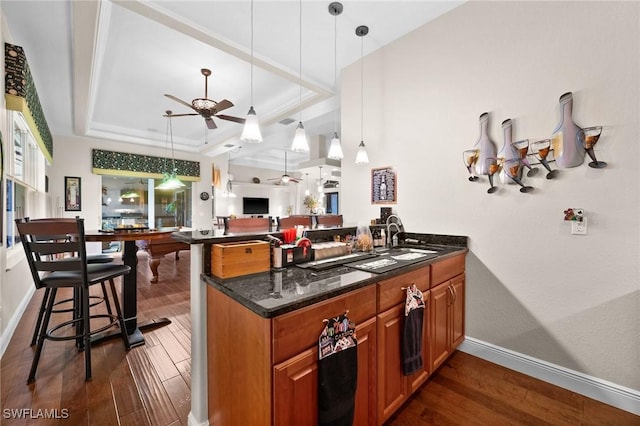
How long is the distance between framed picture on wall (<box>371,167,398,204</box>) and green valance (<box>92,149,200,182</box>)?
626 cm

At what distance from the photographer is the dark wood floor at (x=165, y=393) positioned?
1.57m

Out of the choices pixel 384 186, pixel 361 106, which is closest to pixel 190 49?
pixel 361 106

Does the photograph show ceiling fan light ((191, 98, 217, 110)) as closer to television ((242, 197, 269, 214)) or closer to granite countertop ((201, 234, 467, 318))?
granite countertop ((201, 234, 467, 318))

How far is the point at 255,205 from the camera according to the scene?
9.90 meters

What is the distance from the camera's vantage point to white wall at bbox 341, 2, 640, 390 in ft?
5.45

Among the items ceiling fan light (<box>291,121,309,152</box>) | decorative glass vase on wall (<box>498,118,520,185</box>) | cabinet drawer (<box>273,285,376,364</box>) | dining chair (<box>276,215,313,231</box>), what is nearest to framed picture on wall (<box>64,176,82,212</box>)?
dining chair (<box>276,215,313,231</box>)

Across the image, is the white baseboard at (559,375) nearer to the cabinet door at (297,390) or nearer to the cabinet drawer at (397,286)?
the cabinet drawer at (397,286)

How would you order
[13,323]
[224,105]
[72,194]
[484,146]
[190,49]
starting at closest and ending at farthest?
[484,146] < [13,323] < [190,49] < [224,105] < [72,194]

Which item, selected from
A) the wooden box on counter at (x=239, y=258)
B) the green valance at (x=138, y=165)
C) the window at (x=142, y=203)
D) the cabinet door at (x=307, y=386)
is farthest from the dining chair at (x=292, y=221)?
the green valance at (x=138, y=165)

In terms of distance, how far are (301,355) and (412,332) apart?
2.63 feet

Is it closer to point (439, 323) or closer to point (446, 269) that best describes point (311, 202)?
point (446, 269)

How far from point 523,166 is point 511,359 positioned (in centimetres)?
150

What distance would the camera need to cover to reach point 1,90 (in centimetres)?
234

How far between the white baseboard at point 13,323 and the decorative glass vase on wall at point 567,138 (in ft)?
14.8
